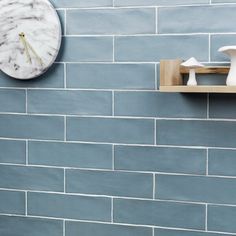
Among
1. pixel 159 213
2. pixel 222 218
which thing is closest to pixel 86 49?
pixel 159 213

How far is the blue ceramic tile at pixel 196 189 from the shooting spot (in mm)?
1437

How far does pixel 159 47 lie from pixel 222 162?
40cm

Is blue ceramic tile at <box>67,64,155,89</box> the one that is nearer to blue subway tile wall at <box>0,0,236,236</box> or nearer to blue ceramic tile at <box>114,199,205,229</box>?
A: blue subway tile wall at <box>0,0,236,236</box>

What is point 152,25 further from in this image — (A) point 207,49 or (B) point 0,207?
(B) point 0,207

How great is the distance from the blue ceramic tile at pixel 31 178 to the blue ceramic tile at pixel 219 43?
623 mm

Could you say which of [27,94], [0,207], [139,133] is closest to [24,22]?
[27,94]

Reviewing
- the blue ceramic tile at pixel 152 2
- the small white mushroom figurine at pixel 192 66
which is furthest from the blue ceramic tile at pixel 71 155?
the blue ceramic tile at pixel 152 2

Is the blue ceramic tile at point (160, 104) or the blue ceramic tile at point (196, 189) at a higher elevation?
the blue ceramic tile at point (160, 104)

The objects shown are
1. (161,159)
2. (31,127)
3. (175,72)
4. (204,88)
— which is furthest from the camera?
(31,127)

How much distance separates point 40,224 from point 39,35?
25.0 inches

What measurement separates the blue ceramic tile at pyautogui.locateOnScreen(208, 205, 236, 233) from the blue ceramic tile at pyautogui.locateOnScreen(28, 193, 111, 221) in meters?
0.33

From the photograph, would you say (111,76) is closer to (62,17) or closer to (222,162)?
(62,17)

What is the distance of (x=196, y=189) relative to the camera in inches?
57.5

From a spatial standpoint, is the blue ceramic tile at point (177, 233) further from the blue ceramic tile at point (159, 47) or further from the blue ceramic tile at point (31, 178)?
the blue ceramic tile at point (159, 47)
